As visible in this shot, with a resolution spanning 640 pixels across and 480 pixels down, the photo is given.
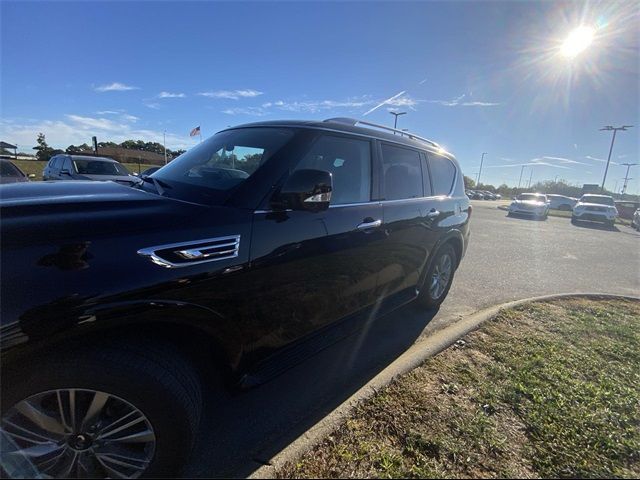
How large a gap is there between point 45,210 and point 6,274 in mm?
449

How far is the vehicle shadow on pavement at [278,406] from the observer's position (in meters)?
2.01

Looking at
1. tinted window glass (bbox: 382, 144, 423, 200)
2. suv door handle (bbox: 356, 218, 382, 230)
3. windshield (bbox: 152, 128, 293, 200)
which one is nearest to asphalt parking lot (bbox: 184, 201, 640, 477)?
suv door handle (bbox: 356, 218, 382, 230)

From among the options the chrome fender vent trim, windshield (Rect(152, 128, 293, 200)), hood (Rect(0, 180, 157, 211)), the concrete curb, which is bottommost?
the concrete curb

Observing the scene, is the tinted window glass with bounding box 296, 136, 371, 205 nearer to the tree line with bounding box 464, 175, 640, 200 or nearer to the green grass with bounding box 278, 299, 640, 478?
the green grass with bounding box 278, 299, 640, 478

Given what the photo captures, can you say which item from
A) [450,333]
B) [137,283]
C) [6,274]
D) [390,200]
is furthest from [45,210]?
[450,333]

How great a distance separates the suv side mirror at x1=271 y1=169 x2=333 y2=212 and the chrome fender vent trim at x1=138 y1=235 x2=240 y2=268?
379 millimetres

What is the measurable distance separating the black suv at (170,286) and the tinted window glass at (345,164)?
1 centimetres

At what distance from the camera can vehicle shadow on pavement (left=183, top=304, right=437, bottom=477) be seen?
6.59 ft

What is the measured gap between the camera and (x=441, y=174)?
14.0 ft

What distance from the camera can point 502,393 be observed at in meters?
2.58

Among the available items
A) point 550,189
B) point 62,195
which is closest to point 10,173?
point 62,195

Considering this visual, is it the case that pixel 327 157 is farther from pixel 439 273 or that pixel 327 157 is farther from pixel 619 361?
pixel 619 361

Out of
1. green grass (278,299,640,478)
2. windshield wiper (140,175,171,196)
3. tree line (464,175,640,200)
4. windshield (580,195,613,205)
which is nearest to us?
green grass (278,299,640,478)

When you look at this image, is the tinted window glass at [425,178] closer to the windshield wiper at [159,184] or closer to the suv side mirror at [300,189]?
the suv side mirror at [300,189]
